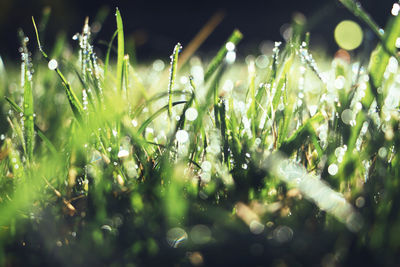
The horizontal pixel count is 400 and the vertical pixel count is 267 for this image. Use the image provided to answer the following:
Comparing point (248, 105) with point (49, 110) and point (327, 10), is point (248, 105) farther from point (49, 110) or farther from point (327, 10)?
point (49, 110)

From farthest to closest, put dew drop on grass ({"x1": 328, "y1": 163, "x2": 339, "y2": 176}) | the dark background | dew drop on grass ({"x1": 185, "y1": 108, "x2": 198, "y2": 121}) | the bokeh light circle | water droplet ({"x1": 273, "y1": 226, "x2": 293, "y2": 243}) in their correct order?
the dark background
the bokeh light circle
dew drop on grass ({"x1": 185, "y1": 108, "x2": 198, "y2": 121})
dew drop on grass ({"x1": 328, "y1": 163, "x2": 339, "y2": 176})
water droplet ({"x1": 273, "y1": 226, "x2": 293, "y2": 243})

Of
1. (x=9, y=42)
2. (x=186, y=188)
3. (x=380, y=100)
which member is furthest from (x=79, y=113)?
(x=9, y=42)

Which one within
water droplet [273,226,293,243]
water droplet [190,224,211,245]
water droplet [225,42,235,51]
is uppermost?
water droplet [225,42,235,51]

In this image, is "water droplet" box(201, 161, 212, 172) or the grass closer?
the grass

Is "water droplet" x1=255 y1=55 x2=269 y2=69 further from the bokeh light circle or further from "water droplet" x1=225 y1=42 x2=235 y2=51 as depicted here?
the bokeh light circle

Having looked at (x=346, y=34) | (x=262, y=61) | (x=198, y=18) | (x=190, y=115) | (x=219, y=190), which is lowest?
(x=219, y=190)

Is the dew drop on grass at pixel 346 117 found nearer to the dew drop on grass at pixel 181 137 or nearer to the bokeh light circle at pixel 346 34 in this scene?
the dew drop on grass at pixel 181 137

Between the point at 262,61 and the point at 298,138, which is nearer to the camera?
the point at 298,138

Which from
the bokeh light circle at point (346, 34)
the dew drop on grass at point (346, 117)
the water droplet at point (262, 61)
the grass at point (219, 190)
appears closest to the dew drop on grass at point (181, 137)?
the grass at point (219, 190)

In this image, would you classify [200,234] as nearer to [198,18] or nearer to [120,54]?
[120,54]

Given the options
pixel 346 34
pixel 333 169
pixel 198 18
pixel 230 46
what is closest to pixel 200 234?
pixel 333 169

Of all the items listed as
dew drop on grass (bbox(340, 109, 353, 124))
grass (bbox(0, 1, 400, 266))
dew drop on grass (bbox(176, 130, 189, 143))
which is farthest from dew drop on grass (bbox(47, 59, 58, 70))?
dew drop on grass (bbox(340, 109, 353, 124))
